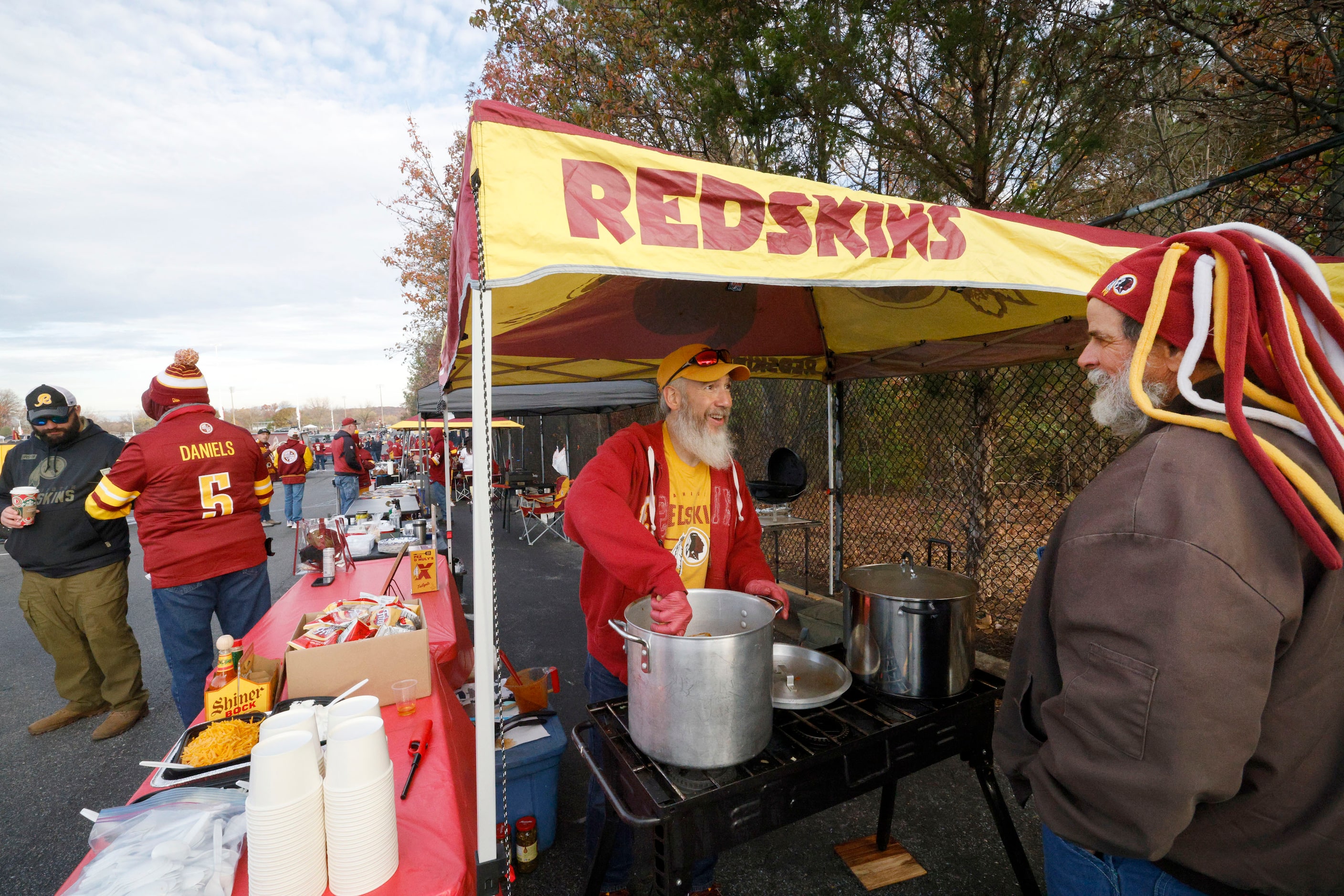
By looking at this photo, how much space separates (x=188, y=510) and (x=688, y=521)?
2.84 metres

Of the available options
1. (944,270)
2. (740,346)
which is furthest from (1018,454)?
(944,270)

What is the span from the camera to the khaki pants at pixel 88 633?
3.74m

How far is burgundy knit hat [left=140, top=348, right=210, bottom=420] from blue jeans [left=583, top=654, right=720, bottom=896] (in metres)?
2.88

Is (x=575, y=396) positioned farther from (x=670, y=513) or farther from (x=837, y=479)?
(x=670, y=513)

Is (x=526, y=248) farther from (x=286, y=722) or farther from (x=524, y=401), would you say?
(x=524, y=401)

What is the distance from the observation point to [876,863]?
262cm

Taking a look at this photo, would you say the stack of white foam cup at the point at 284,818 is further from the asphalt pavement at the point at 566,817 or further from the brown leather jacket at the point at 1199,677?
the asphalt pavement at the point at 566,817

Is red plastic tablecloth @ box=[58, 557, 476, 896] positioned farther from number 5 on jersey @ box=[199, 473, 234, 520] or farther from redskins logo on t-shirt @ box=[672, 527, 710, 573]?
redskins logo on t-shirt @ box=[672, 527, 710, 573]

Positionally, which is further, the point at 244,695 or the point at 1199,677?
the point at 244,695

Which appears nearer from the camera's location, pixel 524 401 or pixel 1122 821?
pixel 1122 821

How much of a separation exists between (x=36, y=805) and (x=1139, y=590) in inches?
195

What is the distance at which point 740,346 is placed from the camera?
4.13m

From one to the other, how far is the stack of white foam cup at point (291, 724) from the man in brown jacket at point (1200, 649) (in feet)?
5.10

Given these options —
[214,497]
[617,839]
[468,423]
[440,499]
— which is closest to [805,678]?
[617,839]
